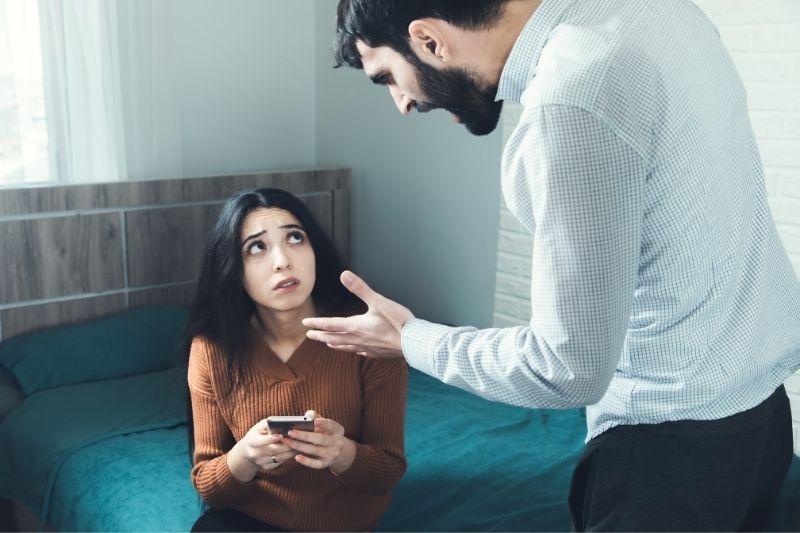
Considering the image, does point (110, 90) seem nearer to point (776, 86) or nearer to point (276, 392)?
point (276, 392)

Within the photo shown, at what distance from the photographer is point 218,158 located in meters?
3.48

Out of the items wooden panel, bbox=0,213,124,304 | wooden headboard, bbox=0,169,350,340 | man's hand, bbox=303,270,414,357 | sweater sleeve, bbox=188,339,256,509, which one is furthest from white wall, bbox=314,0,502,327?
man's hand, bbox=303,270,414,357

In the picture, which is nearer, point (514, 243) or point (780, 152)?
point (780, 152)

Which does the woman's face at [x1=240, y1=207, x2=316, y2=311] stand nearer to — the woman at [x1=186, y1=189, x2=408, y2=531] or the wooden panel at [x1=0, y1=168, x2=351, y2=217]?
the woman at [x1=186, y1=189, x2=408, y2=531]

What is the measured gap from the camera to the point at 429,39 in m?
1.08

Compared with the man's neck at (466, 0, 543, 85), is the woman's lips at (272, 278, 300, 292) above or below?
below

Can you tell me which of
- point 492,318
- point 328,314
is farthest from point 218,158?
point 328,314

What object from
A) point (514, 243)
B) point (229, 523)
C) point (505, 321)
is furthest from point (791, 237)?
point (229, 523)

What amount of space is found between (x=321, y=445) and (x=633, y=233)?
0.85m

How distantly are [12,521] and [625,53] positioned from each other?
2.32 m

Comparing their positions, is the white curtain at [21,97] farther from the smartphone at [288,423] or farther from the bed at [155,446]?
the smartphone at [288,423]

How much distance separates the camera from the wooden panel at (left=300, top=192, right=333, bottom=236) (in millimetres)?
3463

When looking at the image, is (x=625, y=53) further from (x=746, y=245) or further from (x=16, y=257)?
(x=16, y=257)

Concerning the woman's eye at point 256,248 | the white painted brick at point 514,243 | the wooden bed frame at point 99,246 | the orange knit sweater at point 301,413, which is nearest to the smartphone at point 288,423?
the orange knit sweater at point 301,413
